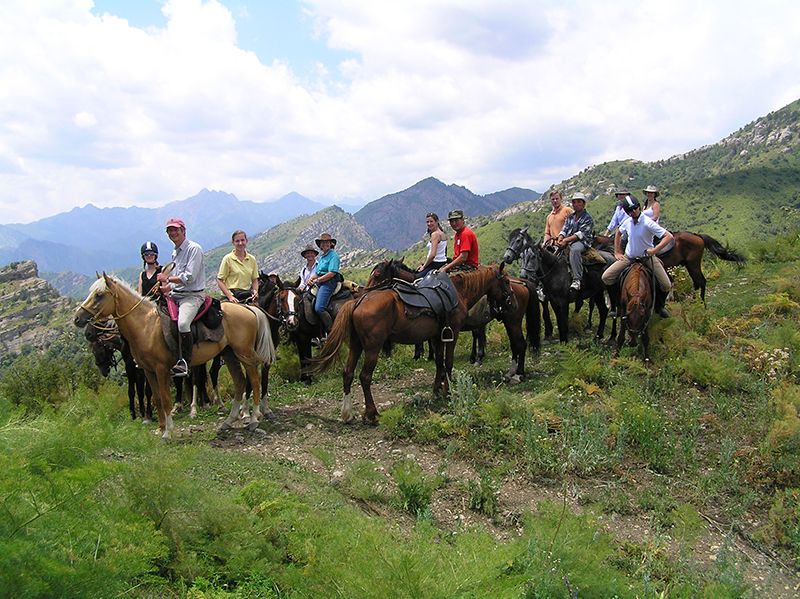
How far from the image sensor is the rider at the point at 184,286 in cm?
679

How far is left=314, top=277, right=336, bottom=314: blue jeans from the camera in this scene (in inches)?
416

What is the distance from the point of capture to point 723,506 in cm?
510

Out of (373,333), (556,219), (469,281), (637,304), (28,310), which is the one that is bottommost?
(28,310)

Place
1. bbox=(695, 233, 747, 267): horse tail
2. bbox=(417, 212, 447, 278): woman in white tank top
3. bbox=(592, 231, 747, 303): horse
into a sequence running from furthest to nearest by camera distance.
A: bbox=(695, 233, 747, 267): horse tail < bbox=(592, 231, 747, 303): horse < bbox=(417, 212, 447, 278): woman in white tank top

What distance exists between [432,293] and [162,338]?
452 centimetres

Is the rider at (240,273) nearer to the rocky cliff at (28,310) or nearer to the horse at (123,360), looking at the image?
the horse at (123,360)

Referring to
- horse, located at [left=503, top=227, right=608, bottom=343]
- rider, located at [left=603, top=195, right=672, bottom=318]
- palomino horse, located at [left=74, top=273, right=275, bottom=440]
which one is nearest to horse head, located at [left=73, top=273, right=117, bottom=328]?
palomino horse, located at [left=74, top=273, right=275, bottom=440]

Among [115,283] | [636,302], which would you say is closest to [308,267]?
[115,283]

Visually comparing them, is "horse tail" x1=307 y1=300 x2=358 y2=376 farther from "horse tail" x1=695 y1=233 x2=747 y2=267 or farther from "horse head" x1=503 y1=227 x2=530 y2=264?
"horse tail" x1=695 y1=233 x2=747 y2=267

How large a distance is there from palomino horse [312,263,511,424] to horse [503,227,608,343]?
3.15m

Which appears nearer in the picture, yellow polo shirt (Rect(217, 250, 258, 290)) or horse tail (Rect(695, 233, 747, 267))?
yellow polo shirt (Rect(217, 250, 258, 290))

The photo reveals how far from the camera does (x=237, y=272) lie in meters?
9.10

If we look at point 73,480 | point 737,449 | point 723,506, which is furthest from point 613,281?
point 73,480

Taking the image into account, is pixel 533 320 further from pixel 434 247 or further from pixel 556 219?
pixel 556 219
